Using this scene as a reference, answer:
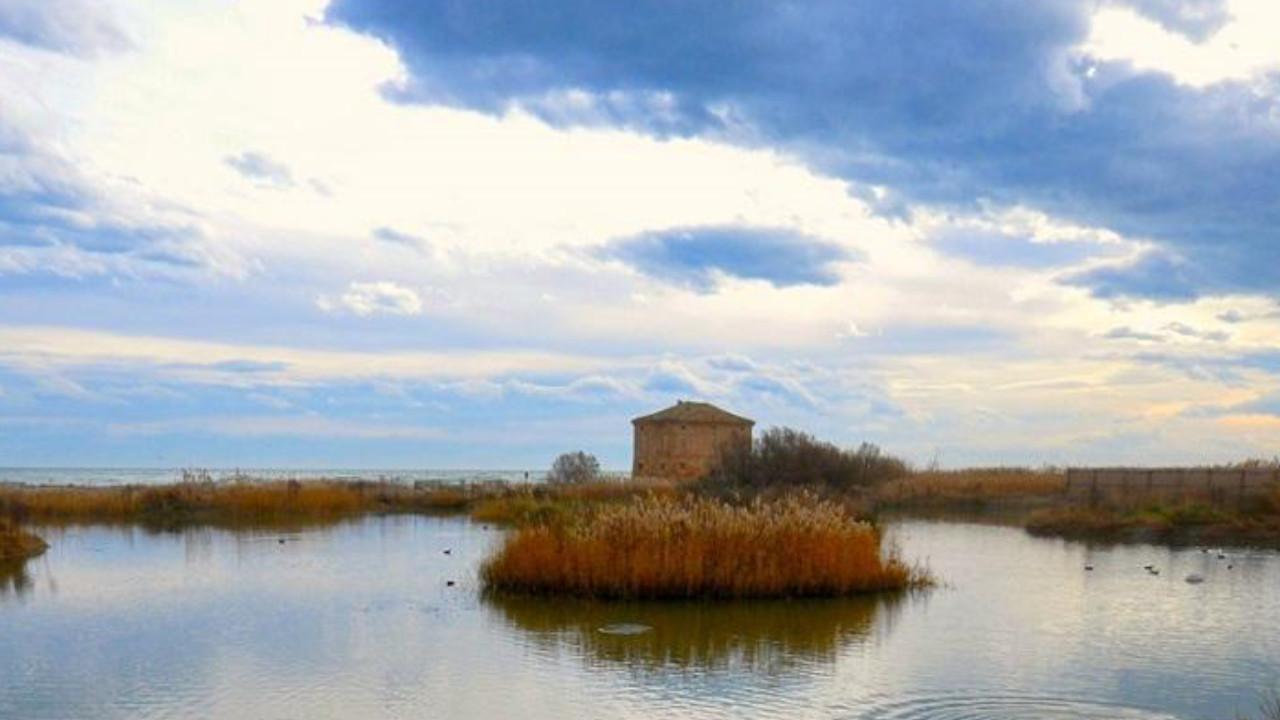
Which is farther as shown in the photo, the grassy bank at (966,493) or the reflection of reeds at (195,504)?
the grassy bank at (966,493)

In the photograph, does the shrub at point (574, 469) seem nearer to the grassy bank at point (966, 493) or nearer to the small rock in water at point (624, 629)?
the grassy bank at point (966, 493)

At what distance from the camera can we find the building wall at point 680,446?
5316 cm

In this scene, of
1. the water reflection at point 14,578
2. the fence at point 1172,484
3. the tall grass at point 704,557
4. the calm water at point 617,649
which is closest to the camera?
the calm water at point 617,649

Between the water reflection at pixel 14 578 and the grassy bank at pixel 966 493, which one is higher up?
the grassy bank at pixel 966 493

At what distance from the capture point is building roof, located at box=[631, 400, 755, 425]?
53.7 m

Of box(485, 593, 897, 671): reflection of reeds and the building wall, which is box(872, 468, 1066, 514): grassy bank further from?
box(485, 593, 897, 671): reflection of reeds

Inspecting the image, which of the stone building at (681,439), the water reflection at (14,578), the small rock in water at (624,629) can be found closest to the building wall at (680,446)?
the stone building at (681,439)

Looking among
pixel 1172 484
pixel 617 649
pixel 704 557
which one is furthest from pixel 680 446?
pixel 617 649

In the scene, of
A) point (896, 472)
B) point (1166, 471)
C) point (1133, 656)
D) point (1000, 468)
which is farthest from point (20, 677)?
point (1000, 468)

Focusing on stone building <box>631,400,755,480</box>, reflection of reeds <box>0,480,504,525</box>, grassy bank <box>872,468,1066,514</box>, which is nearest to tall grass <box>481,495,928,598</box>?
reflection of reeds <box>0,480,504,525</box>

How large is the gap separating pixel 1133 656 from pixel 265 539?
66.7 ft

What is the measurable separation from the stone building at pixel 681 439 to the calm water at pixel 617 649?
105 feet

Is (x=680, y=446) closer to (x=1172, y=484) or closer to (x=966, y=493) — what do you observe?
(x=966, y=493)

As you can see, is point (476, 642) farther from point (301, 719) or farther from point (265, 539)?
point (265, 539)
